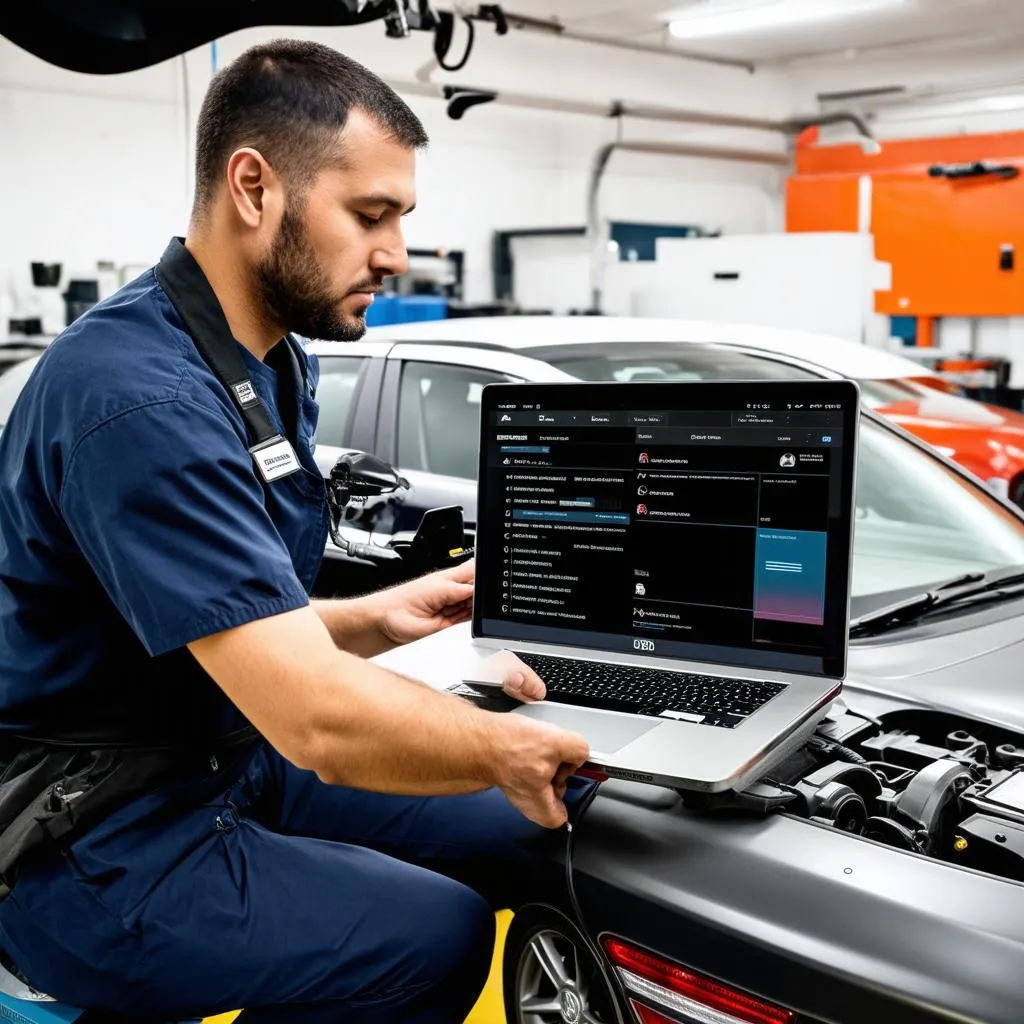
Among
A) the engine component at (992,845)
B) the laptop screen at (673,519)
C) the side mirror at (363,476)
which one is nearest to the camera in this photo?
the engine component at (992,845)

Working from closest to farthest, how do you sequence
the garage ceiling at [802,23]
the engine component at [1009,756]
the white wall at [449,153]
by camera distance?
the engine component at [1009,756] < the white wall at [449,153] < the garage ceiling at [802,23]

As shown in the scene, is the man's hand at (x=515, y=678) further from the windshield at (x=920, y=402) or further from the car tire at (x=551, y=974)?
the windshield at (x=920, y=402)

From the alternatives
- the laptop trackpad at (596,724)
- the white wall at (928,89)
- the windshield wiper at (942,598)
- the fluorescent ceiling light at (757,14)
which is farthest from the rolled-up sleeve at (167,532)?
the white wall at (928,89)

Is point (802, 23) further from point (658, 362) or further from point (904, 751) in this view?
point (904, 751)

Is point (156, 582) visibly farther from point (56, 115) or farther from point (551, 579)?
point (56, 115)

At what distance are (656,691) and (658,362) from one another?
5.78ft

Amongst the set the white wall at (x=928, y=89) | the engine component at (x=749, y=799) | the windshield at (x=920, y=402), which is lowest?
the engine component at (x=749, y=799)

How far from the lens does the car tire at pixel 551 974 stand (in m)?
1.53

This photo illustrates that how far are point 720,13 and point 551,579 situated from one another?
32.9ft

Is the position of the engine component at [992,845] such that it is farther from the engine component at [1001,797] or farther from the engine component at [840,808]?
the engine component at [840,808]

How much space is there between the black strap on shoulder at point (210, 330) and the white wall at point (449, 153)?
24.7 ft

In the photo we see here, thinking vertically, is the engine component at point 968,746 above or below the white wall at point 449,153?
below

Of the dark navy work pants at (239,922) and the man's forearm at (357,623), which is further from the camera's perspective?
the man's forearm at (357,623)

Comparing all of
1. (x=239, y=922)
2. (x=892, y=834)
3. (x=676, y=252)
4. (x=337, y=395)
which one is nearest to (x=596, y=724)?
(x=892, y=834)
